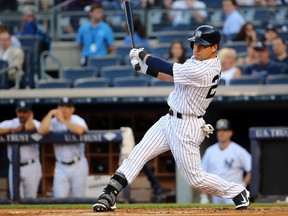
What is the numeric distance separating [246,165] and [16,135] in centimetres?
247

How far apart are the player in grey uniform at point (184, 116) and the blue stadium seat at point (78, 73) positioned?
540cm

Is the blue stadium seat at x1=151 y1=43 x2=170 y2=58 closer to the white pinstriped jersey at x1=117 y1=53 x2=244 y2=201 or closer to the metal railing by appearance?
the metal railing

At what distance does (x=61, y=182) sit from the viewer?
37.2ft

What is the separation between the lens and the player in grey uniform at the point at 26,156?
1149 cm

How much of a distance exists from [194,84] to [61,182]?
157 inches

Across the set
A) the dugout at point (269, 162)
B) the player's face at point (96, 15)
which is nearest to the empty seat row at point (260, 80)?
the dugout at point (269, 162)

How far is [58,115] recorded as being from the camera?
11.5 metres

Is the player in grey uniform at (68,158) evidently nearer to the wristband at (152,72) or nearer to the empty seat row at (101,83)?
the empty seat row at (101,83)

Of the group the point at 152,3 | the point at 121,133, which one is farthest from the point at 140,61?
the point at 152,3

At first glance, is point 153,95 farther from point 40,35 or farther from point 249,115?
point 40,35

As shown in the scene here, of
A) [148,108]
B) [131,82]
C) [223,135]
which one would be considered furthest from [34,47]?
[223,135]

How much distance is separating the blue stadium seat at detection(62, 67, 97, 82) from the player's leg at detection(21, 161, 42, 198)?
198cm

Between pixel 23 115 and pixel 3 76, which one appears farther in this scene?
pixel 3 76

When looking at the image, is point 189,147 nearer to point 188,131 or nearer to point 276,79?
point 188,131
